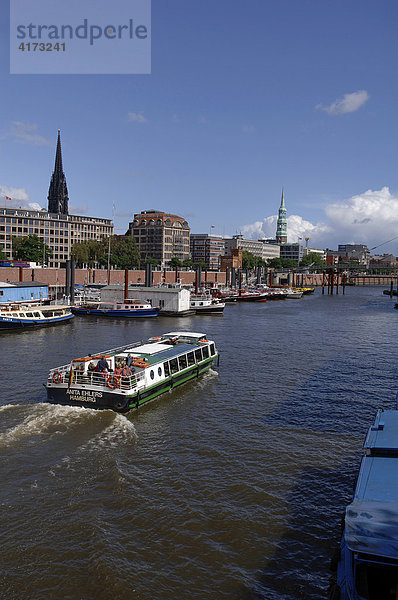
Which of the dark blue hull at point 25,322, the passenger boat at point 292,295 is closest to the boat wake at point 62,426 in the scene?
the dark blue hull at point 25,322

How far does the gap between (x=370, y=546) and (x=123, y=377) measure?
17.9 m

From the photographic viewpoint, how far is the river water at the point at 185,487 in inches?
520

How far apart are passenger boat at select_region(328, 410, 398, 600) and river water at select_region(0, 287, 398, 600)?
2305 mm

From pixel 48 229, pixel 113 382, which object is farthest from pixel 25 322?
pixel 48 229

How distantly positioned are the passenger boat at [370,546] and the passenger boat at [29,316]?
162ft

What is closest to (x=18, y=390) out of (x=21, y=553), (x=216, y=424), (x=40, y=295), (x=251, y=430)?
(x=216, y=424)

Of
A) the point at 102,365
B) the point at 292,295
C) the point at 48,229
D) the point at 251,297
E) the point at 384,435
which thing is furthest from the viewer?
the point at 48,229

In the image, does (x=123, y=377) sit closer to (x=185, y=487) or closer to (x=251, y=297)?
(x=185, y=487)

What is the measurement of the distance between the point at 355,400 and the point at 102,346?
24.9 metres

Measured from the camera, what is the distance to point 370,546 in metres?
9.46

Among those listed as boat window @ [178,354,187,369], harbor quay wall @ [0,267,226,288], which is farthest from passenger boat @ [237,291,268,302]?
boat window @ [178,354,187,369]

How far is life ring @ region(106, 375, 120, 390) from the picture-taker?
2536 centimetres

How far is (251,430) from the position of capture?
23.9 metres

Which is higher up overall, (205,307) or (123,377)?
(205,307)
